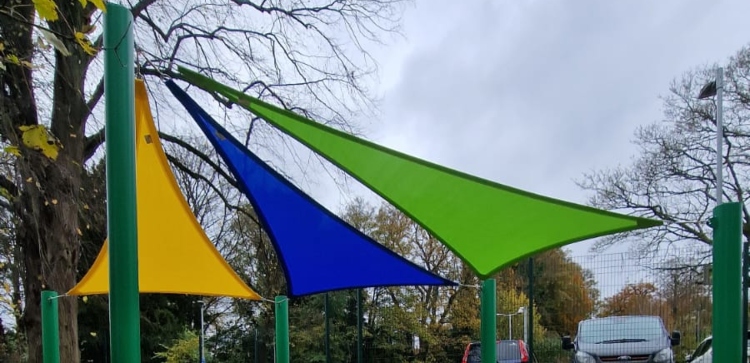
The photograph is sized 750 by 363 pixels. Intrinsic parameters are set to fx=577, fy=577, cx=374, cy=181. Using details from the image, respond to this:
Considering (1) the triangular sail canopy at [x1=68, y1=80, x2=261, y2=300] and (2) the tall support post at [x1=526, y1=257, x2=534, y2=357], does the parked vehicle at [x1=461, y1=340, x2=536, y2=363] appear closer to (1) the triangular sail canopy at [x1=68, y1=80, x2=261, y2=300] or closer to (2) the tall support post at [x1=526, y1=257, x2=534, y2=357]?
(2) the tall support post at [x1=526, y1=257, x2=534, y2=357]

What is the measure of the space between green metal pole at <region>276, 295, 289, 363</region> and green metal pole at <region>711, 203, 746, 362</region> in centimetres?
367

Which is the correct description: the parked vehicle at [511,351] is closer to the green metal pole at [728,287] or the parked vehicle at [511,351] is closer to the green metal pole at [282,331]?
the green metal pole at [282,331]

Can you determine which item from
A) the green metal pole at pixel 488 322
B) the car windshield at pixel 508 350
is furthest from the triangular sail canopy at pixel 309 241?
the car windshield at pixel 508 350

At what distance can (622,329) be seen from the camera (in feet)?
20.1

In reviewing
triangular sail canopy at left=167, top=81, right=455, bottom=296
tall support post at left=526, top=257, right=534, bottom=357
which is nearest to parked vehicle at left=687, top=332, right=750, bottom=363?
tall support post at left=526, top=257, right=534, bottom=357

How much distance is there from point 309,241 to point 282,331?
1418mm

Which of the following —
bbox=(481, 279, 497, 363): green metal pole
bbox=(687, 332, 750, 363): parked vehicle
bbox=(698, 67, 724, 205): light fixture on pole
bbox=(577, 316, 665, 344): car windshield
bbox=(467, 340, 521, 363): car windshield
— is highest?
bbox=(698, 67, 724, 205): light fixture on pole

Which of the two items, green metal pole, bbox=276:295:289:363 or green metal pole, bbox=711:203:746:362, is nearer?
green metal pole, bbox=711:203:746:362

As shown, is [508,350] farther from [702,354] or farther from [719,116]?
[719,116]

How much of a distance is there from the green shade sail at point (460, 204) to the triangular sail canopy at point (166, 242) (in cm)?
91

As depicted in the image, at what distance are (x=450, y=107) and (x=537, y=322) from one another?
6.77 m

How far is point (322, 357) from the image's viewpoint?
48.0ft

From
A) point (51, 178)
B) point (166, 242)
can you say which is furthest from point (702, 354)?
point (51, 178)

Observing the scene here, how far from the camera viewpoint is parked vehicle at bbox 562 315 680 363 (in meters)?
6.02
